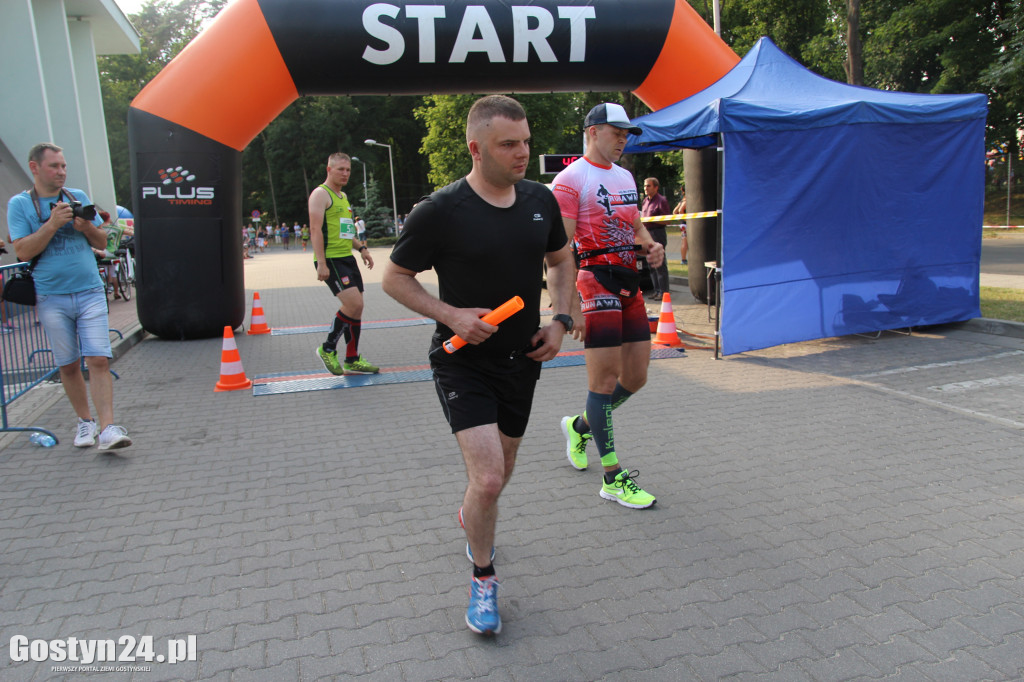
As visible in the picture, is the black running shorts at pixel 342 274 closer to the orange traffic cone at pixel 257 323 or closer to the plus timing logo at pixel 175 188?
the plus timing logo at pixel 175 188

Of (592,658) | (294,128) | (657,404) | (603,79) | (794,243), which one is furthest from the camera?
(294,128)

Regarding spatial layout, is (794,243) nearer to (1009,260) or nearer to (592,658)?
(592,658)

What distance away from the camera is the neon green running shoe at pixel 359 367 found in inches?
296

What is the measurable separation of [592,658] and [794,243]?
20.5 feet

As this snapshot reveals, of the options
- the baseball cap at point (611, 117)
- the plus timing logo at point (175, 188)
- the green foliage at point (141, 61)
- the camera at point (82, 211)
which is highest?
the green foliage at point (141, 61)

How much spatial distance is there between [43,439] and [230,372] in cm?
192

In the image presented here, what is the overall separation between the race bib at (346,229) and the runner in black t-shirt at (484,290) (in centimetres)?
460

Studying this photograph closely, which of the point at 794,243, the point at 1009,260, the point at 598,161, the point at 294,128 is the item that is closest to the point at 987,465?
the point at 598,161

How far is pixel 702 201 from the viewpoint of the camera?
11141 millimetres

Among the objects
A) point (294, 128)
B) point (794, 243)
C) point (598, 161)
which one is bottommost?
point (794, 243)

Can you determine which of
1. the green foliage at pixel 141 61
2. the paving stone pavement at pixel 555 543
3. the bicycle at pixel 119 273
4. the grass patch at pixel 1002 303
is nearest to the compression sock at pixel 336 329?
the paving stone pavement at pixel 555 543

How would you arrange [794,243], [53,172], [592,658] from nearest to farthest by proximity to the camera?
[592,658] < [53,172] < [794,243]

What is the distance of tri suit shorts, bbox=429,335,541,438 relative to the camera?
2.83 meters

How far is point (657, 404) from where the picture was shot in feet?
19.6
